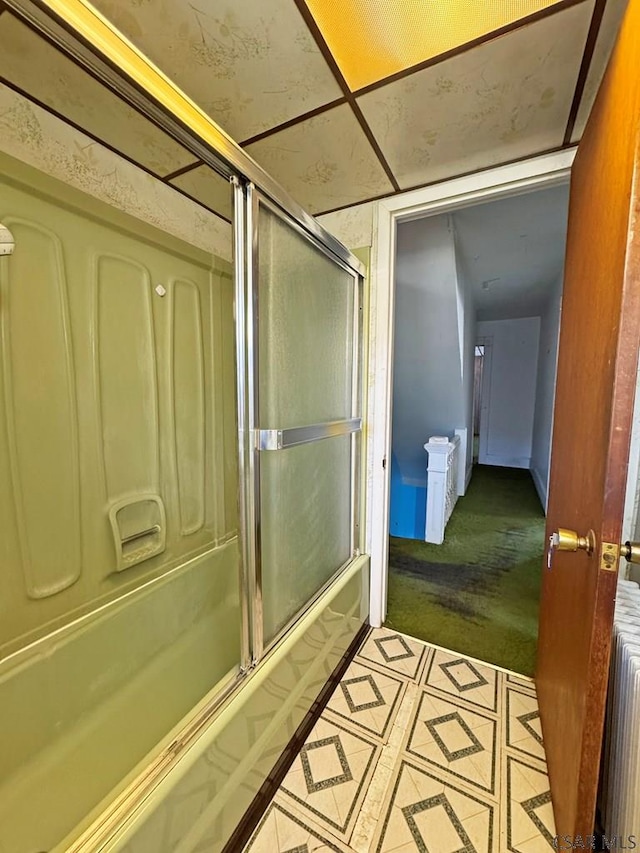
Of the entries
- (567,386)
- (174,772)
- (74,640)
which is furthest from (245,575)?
(567,386)

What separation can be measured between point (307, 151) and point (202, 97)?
1.32ft

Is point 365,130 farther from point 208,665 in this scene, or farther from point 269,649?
point 208,665

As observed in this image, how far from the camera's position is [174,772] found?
31.7 inches

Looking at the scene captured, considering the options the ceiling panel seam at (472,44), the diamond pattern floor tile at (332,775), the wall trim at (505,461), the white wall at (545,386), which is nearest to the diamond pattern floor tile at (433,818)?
the diamond pattern floor tile at (332,775)

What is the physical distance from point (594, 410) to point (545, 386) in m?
4.27

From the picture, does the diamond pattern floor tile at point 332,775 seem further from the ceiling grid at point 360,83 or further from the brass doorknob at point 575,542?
the ceiling grid at point 360,83

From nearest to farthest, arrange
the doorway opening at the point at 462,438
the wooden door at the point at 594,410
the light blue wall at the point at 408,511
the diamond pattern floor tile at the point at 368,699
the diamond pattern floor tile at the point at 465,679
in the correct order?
the wooden door at the point at 594,410, the diamond pattern floor tile at the point at 368,699, the diamond pattern floor tile at the point at 465,679, the doorway opening at the point at 462,438, the light blue wall at the point at 408,511

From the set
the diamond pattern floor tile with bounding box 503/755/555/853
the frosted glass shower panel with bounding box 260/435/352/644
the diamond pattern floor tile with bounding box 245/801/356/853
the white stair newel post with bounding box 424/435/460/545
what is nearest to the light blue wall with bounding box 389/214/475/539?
the white stair newel post with bounding box 424/435/460/545

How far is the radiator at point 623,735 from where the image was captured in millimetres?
797

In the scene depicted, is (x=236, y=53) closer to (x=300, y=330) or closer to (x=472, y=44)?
(x=472, y=44)

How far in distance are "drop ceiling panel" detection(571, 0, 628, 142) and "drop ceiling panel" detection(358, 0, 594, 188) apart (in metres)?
0.04

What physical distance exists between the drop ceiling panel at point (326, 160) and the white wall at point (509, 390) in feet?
16.2
